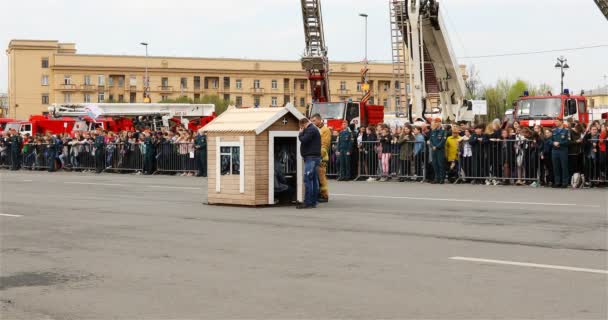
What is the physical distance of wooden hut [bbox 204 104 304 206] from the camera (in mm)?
17578

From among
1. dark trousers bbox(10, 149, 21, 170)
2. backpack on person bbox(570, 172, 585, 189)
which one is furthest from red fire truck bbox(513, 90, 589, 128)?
dark trousers bbox(10, 149, 21, 170)

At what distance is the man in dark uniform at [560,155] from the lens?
22984 mm

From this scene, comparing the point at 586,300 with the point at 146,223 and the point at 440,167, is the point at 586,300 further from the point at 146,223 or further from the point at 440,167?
the point at 440,167

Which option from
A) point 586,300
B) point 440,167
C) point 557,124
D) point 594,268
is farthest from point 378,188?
point 586,300

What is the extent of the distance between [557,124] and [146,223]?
41.4 feet

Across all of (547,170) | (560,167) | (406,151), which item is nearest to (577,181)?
(560,167)

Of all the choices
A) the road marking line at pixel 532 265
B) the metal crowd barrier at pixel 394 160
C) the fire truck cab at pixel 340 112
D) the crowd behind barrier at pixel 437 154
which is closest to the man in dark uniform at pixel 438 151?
the crowd behind barrier at pixel 437 154

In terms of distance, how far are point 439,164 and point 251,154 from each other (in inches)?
374

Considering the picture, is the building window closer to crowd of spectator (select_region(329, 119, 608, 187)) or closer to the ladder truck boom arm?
crowd of spectator (select_region(329, 119, 608, 187))

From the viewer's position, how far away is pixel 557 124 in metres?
23.3

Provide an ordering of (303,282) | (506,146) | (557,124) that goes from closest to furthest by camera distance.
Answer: (303,282)
(557,124)
(506,146)

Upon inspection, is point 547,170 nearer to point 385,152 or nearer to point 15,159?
point 385,152

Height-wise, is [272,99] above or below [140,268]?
above

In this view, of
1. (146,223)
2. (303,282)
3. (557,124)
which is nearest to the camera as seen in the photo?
(303,282)
